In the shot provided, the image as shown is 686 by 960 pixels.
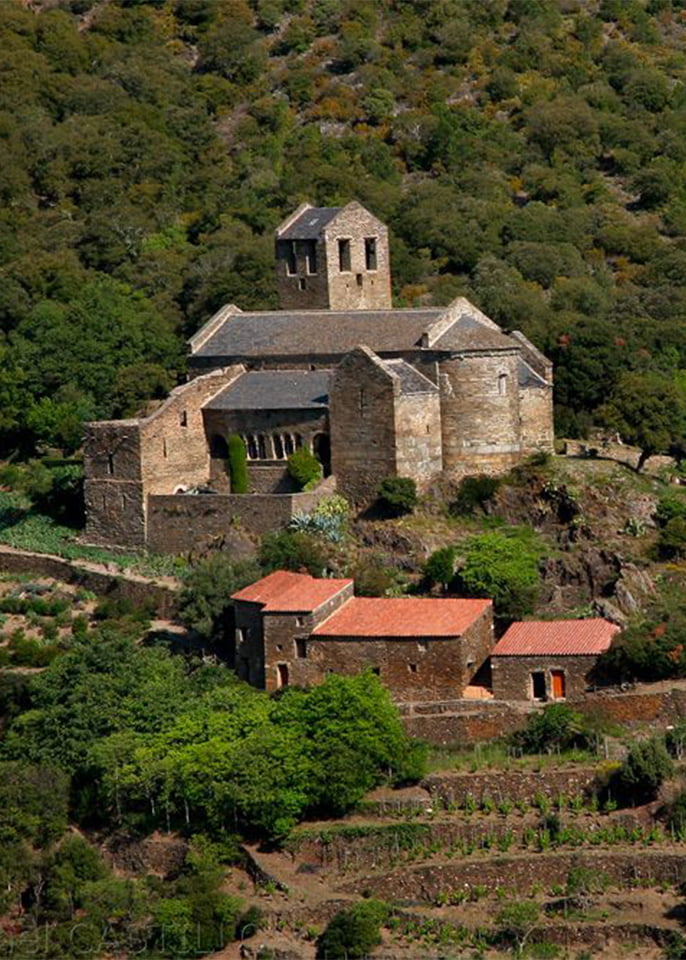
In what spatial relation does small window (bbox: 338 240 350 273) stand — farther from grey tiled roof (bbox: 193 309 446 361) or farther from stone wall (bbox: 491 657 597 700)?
stone wall (bbox: 491 657 597 700)

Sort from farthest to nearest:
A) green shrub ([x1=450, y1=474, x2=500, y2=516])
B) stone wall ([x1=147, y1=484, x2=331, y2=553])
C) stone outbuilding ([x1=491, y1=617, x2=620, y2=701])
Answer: stone wall ([x1=147, y1=484, x2=331, y2=553]), green shrub ([x1=450, y1=474, x2=500, y2=516]), stone outbuilding ([x1=491, y1=617, x2=620, y2=701])

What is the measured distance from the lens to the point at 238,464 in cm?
6725

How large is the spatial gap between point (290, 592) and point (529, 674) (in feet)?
19.4

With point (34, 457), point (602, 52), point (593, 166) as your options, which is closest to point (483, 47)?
point (602, 52)

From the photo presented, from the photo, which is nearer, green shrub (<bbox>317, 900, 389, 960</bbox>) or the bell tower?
green shrub (<bbox>317, 900, 389, 960</bbox>)

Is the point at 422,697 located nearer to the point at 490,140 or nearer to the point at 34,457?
the point at 34,457

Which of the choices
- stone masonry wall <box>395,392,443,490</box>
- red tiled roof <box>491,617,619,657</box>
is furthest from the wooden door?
stone masonry wall <box>395,392,443,490</box>

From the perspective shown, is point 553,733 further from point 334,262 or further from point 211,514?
point 334,262

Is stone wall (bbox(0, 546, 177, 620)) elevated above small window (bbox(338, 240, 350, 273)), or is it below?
below

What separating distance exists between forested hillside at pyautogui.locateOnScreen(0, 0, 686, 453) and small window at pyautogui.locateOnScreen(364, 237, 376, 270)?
18.7 feet

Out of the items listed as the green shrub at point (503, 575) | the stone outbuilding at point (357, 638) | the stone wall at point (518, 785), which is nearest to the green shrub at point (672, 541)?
the green shrub at point (503, 575)

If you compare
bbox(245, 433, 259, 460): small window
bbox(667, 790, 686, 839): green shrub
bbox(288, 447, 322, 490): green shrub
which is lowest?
bbox(667, 790, 686, 839): green shrub

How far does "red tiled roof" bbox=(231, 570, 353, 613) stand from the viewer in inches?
2334

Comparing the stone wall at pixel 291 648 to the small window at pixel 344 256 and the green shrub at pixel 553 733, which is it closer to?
the green shrub at pixel 553 733
